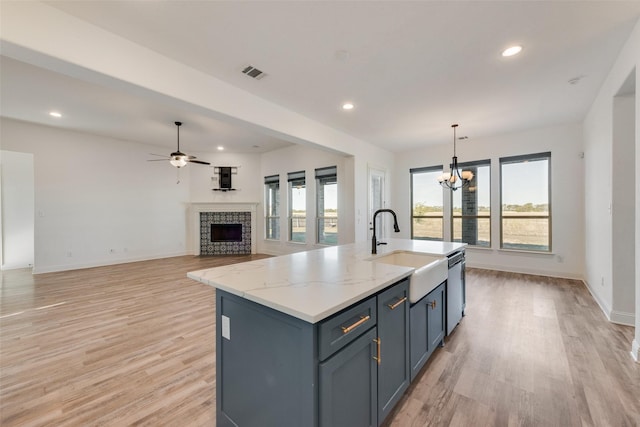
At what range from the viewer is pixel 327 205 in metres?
6.54

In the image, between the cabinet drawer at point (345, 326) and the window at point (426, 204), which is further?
the window at point (426, 204)

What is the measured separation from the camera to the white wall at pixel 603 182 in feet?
8.24

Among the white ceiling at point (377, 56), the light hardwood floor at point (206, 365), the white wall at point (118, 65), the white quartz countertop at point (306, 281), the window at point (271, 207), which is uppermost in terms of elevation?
the white ceiling at point (377, 56)

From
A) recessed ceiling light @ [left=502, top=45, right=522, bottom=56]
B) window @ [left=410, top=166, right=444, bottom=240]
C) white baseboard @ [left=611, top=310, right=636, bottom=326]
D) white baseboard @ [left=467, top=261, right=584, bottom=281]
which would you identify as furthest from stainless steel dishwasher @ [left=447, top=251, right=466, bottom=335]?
window @ [left=410, top=166, right=444, bottom=240]

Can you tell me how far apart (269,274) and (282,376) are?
1.95 ft

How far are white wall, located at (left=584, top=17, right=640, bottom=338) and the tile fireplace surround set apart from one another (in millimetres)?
7330

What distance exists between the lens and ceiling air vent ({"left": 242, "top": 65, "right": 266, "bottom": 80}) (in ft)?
9.40

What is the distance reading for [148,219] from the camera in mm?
6875

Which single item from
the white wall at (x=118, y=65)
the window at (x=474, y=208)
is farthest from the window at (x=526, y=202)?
the white wall at (x=118, y=65)

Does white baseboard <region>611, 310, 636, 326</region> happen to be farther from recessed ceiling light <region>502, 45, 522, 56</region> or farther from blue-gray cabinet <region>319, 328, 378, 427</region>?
blue-gray cabinet <region>319, 328, 378, 427</region>

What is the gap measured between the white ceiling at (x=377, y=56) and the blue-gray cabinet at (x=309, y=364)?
2.21 m

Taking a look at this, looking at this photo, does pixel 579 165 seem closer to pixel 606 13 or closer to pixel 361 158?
pixel 606 13

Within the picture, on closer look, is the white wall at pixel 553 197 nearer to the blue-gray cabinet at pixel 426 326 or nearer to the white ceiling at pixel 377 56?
the white ceiling at pixel 377 56

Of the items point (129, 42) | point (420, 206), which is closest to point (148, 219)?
point (129, 42)
